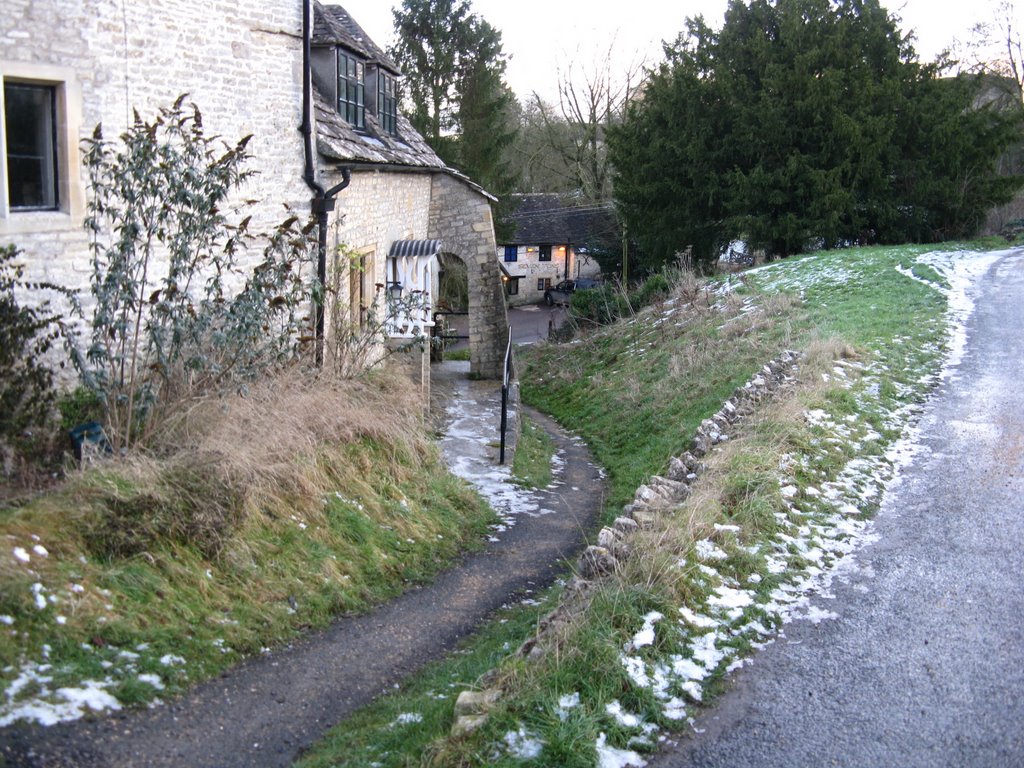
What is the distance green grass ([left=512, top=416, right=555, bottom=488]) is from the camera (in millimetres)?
11828

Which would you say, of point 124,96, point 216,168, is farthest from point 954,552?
point 124,96

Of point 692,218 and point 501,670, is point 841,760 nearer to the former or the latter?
point 501,670

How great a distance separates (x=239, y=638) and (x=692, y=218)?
25299 mm

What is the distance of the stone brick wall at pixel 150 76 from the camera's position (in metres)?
8.54

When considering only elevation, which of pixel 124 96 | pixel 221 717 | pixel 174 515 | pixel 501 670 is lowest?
pixel 221 717

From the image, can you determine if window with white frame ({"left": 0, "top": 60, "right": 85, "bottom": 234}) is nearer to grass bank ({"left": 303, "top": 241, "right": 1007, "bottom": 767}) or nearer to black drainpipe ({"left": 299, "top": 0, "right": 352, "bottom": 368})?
black drainpipe ({"left": 299, "top": 0, "right": 352, "bottom": 368})

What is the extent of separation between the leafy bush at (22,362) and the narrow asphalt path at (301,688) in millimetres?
3093

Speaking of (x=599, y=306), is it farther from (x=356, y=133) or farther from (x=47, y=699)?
(x=47, y=699)

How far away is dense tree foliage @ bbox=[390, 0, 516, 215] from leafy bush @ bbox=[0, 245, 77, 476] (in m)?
25.6

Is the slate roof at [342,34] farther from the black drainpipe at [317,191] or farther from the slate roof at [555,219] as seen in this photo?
the slate roof at [555,219]

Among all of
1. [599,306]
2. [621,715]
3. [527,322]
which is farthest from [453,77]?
[621,715]

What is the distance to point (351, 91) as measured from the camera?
15781 mm

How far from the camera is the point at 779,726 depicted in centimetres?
504

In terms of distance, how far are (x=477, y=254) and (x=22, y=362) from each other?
1185 cm
